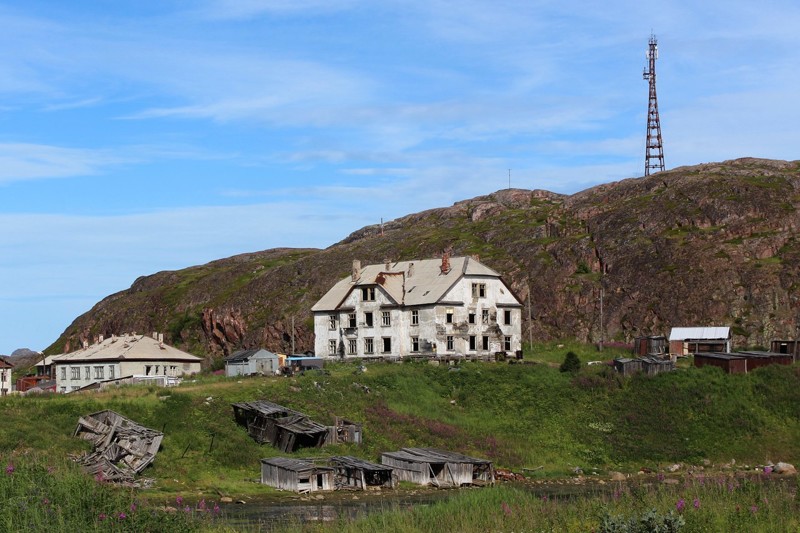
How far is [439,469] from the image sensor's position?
68.1 m

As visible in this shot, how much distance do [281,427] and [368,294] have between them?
36.8m

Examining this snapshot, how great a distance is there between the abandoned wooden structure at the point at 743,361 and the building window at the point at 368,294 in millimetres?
30977

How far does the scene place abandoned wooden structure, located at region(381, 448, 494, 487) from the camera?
6712 cm

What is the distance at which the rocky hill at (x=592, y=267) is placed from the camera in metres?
130

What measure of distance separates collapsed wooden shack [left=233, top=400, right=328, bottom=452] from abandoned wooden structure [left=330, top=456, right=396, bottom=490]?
19.7ft

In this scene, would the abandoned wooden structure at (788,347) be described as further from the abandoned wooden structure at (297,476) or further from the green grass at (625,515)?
the green grass at (625,515)

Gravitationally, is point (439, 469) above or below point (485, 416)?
below

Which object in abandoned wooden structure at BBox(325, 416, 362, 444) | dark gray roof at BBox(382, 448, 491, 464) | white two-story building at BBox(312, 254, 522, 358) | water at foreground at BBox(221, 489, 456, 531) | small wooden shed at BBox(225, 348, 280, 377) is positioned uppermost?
white two-story building at BBox(312, 254, 522, 358)

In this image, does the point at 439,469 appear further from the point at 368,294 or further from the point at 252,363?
the point at 368,294

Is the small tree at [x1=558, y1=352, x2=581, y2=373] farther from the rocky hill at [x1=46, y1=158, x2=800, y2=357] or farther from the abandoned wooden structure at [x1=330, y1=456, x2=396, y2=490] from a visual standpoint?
the abandoned wooden structure at [x1=330, y1=456, x2=396, y2=490]

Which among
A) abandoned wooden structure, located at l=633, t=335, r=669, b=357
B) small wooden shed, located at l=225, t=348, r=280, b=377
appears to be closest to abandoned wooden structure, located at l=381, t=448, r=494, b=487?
small wooden shed, located at l=225, t=348, r=280, b=377

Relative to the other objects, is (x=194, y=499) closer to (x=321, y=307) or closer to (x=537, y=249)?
(x=321, y=307)

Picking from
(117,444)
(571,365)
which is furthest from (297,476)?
A: (571,365)

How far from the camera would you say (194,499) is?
190 ft
